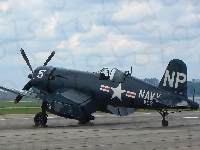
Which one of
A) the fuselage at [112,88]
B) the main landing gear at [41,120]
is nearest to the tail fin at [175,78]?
the fuselage at [112,88]

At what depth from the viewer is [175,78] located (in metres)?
23.2

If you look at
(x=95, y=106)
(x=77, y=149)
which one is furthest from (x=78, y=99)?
(x=77, y=149)

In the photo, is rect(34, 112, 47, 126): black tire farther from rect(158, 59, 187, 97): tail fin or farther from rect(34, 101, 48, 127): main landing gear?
rect(158, 59, 187, 97): tail fin

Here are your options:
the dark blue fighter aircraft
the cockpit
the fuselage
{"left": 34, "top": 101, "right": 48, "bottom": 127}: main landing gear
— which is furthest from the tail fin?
{"left": 34, "top": 101, "right": 48, "bottom": 127}: main landing gear

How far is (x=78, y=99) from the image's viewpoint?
2567 centimetres

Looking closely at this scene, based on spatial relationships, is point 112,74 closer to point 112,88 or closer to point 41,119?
point 112,88

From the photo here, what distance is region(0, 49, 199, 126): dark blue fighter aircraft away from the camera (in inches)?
910

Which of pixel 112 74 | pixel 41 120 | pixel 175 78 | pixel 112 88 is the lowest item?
pixel 41 120

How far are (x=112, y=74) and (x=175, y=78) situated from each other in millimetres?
3754

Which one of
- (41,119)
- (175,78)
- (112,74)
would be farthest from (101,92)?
(175,78)

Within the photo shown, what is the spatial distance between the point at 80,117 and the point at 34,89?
4.68m

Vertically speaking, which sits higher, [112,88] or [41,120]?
[112,88]

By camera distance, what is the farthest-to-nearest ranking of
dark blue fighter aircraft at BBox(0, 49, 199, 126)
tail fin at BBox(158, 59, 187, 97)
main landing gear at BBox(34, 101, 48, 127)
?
main landing gear at BBox(34, 101, 48, 127) → dark blue fighter aircraft at BBox(0, 49, 199, 126) → tail fin at BBox(158, 59, 187, 97)

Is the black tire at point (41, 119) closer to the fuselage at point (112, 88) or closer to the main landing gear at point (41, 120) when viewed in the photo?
the main landing gear at point (41, 120)
